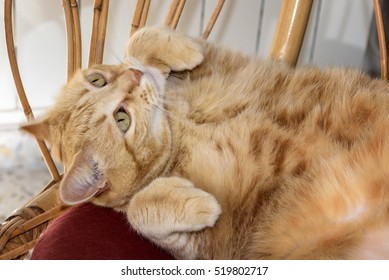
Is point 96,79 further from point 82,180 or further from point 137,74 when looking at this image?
point 82,180

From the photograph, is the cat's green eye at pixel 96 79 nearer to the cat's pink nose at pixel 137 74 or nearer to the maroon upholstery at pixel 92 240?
the cat's pink nose at pixel 137 74

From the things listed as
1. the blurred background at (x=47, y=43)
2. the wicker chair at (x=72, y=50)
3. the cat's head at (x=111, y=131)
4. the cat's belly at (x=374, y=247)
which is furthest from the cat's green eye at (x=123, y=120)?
the blurred background at (x=47, y=43)

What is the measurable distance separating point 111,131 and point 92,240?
9.2 inches

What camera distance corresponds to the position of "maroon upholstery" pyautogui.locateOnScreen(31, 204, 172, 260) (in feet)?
2.71

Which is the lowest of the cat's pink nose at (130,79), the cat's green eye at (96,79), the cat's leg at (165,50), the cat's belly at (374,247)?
the cat's belly at (374,247)

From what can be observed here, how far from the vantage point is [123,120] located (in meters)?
1.03

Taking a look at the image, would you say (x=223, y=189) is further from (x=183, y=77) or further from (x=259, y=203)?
(x=183, y=77)

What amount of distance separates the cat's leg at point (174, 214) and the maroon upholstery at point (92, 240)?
3 centimetres

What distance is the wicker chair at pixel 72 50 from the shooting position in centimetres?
111

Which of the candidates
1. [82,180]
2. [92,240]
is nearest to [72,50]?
[82,180]

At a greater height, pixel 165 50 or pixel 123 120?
pixel 165 50

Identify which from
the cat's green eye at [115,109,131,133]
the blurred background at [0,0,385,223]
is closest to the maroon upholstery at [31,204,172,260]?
the cat's green eye at [115,109,131,133]

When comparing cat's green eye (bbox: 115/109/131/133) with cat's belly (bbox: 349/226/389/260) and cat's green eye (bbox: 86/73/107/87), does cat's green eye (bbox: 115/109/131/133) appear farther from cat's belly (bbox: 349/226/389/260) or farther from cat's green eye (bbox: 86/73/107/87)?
cat's belly (bbox: 349/226/389/260)

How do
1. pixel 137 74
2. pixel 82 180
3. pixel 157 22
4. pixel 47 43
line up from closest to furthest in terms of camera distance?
1. pixel 82 180
2. pixel 137 74
3. pixel 47 43
4. pixel 157 22
